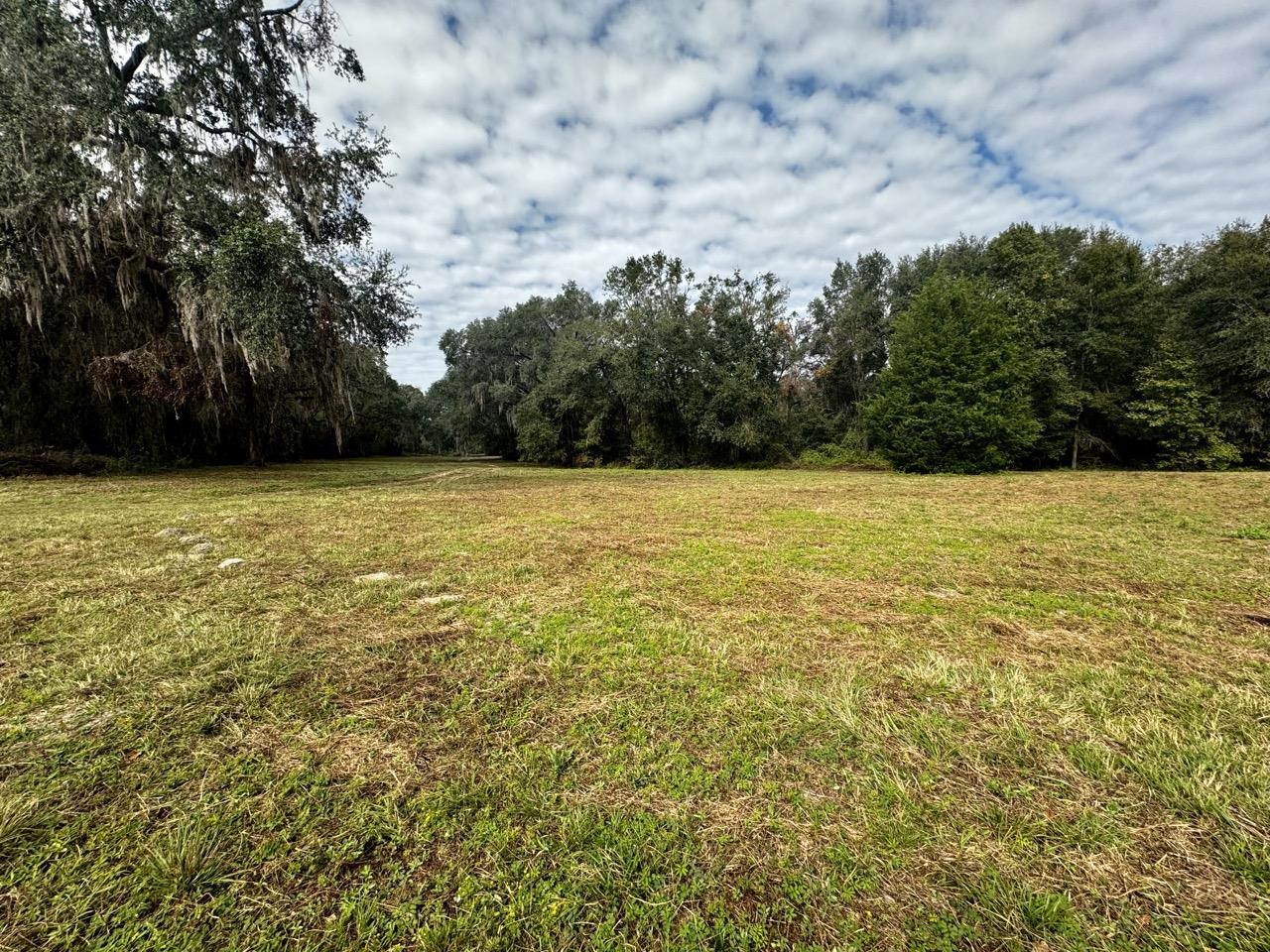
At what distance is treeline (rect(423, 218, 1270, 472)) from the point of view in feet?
57.7

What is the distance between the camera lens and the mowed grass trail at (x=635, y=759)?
1.21 metres

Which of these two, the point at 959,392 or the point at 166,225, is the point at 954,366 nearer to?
the point at 959,392

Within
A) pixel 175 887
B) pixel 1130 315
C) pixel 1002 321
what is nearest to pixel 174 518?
pixel 175 887

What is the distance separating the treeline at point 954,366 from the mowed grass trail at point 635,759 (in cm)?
1668

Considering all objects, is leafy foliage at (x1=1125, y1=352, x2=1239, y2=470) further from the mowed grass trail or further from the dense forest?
the mowed grass trail

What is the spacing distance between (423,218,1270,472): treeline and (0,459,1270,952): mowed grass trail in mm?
16681

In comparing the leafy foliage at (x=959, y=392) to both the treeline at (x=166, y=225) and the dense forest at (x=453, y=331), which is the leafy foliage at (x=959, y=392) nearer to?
the dense forest at (x=453, y=331)

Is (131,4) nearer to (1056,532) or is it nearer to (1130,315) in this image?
(1056,532)

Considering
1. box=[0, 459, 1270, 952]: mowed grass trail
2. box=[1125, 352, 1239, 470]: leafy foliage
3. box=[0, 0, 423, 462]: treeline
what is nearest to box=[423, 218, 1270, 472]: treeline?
box=[1125, 352, 1239, 470]: leafy foliage

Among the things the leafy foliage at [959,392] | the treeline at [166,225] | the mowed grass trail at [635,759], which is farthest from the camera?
the leafy foliage at [959,392]

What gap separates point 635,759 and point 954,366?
20.6 meters

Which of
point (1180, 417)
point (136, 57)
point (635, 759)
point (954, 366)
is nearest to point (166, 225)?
point (136, 57)

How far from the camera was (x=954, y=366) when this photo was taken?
17734 millimetres

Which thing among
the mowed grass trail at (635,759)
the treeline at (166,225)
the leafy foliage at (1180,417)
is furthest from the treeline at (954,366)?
the mowed grass trail at (635,759)
